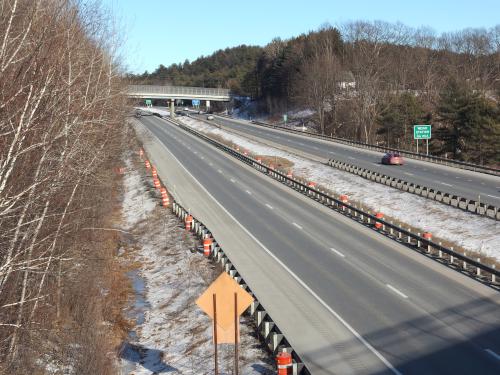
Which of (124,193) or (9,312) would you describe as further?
(124,193)

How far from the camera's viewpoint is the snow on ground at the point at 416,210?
28.4 m

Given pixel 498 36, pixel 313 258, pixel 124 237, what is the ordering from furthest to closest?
pixel 498 36, pixel 124 237, pixel 313 258

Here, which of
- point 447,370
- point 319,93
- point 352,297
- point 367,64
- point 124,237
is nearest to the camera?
point 447,370

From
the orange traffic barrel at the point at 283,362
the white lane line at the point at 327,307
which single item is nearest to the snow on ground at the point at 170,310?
the orange traffic barrel at the point at 283,362

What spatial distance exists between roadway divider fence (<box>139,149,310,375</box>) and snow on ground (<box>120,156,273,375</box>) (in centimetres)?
33

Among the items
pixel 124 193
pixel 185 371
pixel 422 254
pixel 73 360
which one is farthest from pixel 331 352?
pixel 124 193

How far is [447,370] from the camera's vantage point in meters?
13.5

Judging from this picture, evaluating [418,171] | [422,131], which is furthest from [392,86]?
[418,171]

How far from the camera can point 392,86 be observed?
10544cm

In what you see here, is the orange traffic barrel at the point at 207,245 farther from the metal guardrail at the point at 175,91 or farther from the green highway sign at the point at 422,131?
the metal guardrail at the point at 175,91

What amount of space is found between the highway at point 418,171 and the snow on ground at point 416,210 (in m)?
3.03

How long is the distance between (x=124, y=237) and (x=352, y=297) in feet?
57.2

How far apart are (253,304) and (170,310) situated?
14.6 ft

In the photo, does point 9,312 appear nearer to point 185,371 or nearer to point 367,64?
point 185,371
